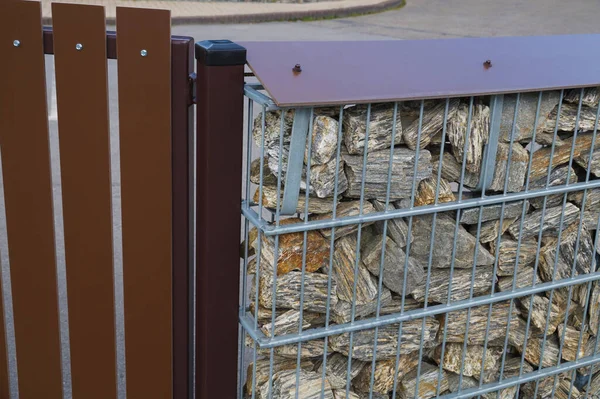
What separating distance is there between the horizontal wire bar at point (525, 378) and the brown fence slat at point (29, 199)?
1175mm

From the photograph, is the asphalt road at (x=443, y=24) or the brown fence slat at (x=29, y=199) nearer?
the brown fence slat at (x=29, y=199)

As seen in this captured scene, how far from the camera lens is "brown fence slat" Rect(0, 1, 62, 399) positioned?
1896mm

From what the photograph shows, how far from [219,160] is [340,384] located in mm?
767

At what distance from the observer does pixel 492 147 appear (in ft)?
7.02

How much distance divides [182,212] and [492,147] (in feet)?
2.79

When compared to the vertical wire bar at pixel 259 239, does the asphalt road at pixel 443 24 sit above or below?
below

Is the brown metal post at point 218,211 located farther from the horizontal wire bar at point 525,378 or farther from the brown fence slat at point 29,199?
the horizontal wire bar at point 525,378

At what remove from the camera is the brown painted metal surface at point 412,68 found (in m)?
1.85

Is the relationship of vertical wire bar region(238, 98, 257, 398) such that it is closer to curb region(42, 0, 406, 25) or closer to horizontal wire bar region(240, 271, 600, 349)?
horizontal wire bar region(240, 271, 600, 349)

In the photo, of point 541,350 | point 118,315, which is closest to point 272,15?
point 118,315

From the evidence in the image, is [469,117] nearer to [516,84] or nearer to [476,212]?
[516,84]

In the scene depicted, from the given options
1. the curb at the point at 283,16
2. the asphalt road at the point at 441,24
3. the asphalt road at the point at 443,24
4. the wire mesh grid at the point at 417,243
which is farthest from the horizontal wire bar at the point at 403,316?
the curb at the point at 283,16

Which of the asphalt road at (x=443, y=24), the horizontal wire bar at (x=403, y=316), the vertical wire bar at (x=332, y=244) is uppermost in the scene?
the vertical wire bar at (x=332, y=244)

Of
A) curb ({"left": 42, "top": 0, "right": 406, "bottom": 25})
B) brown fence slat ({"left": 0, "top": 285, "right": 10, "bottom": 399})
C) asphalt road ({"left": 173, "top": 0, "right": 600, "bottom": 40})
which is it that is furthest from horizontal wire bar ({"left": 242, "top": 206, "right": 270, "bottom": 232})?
curb ({"left": 42, "top": 0, "right": 406, "bottom": 25})
